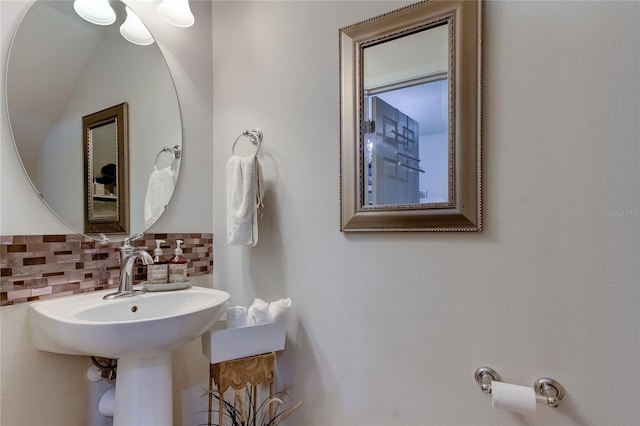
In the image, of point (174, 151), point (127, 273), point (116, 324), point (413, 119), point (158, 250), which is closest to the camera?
point (116, 324)

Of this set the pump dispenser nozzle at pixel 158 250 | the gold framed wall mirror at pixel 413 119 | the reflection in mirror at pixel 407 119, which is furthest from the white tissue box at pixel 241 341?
the reflection in mirror at pixel 407 119

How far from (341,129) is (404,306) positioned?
0.68 metres

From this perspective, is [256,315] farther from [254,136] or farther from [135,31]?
[135,31]

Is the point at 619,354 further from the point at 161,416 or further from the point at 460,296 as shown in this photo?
the point at 161,416

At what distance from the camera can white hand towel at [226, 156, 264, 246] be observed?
1406mm

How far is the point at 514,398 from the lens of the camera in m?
0.90

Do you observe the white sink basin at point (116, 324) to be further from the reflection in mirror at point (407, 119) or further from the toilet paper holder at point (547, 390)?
the toilet paper holder at point (547, 390)

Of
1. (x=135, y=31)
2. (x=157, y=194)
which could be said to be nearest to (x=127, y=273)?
(x=157, y=194)

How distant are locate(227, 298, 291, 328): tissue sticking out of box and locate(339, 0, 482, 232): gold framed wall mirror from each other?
455 mm

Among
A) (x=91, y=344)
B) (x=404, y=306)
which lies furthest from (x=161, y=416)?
(x=404, y=306)

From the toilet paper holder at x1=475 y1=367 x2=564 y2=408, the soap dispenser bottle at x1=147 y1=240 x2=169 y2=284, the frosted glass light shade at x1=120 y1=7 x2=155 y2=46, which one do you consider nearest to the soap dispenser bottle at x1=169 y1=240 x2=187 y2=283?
the soap dispenser bottle at x1=147 y1=240 x2=169 y2=284

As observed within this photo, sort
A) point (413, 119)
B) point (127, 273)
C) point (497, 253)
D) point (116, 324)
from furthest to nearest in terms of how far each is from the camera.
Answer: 1. point (127, 273)
2. point (413, 119)
3. point (497, 253)
4. point (116, 324)

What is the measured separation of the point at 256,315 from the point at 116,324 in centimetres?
54

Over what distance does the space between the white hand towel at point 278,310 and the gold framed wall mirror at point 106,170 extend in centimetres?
67
